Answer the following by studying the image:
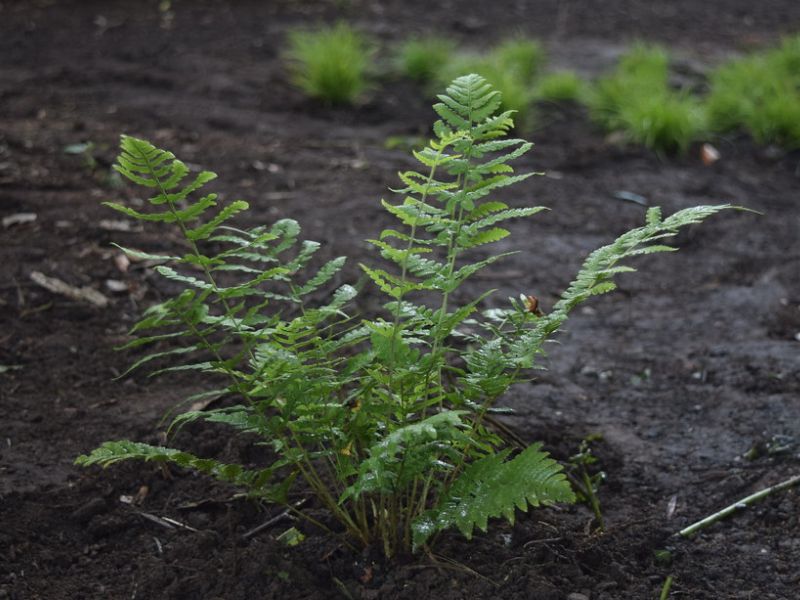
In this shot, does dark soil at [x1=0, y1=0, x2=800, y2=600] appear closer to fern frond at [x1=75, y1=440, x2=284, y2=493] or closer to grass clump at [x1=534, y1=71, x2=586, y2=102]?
grass clump at [x1=534, y1=71, x2=586, y2=102]

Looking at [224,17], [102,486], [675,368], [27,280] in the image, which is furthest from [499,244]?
[224,17]

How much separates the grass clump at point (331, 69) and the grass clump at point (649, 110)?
4.65ft

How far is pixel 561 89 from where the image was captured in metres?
5.80

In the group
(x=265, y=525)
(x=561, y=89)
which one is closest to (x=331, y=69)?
(x=561, y=89)

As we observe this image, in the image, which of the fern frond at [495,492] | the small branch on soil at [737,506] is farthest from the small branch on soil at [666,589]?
the fern frond at [495,492]

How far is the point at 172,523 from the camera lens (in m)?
2.36

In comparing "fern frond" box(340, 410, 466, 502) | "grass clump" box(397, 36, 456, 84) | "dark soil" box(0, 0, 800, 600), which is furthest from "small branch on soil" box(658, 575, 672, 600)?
"grass clump" box(397, 36, 456, 84)

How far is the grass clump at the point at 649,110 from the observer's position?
5188mm

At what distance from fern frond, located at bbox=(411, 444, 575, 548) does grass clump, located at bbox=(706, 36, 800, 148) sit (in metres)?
4.08

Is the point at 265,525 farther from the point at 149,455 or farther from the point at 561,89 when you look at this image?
the point at 561,89

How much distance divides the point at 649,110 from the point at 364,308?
255cm

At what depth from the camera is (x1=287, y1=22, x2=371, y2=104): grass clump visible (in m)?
5.48

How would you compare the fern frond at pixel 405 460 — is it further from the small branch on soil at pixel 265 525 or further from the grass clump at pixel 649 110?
the grass clump at pixel 649 110

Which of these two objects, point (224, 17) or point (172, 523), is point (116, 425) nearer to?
point (172, 523)
